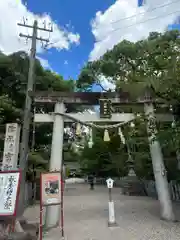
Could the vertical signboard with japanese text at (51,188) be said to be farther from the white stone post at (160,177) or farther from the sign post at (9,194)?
the white stone post at (160,177)

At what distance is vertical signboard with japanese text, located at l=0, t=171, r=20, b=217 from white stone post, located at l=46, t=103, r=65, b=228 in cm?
166

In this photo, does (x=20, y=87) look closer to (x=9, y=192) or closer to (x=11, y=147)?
(x=11, y=147)

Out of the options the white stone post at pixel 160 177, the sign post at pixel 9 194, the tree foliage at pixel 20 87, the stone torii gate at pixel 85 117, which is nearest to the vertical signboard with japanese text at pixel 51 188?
the sign post at pixel 9 194

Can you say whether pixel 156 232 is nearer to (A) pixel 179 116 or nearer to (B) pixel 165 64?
(A) pixel 179 116

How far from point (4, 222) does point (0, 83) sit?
766 centimetres

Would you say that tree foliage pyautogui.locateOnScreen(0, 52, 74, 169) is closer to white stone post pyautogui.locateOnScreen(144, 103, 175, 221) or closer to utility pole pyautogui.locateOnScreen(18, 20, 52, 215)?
utility pole pyautogui.locateOnScreen(18, 20, 52, 215)

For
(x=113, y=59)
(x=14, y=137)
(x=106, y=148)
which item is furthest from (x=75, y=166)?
(x=14, y=137)

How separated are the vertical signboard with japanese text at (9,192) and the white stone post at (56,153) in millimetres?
1660

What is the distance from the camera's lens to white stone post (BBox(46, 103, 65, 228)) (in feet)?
18.6

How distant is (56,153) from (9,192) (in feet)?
7.20

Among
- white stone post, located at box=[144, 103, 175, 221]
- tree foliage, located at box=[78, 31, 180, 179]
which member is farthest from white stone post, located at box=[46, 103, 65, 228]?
white stone post, located at box=[144, 103, 175, 221]

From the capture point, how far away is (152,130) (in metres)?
6.00

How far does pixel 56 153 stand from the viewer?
21.1 ft

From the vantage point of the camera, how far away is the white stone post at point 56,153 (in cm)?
566
